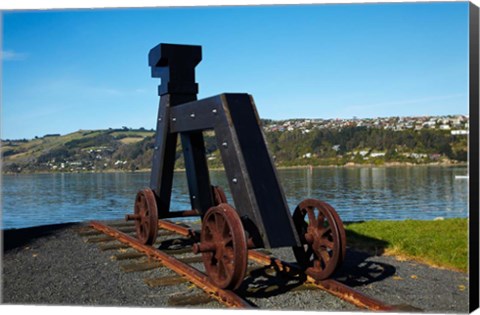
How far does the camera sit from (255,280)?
6410mm

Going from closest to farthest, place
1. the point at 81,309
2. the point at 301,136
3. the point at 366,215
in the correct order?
the point at 81,309 < the point at 366,215 < the point at 301,136

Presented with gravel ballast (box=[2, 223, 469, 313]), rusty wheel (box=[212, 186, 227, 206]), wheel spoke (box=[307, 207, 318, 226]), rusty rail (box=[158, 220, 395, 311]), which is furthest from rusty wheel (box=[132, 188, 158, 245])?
wheel spoke (box=[307, 207, 318, 226])

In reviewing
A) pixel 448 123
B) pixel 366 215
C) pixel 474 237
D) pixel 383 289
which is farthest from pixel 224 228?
pixel 366 215

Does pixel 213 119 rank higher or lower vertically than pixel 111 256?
higher

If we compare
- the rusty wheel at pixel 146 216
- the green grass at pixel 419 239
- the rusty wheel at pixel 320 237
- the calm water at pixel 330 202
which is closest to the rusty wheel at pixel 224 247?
the rusty wheel at pixel 320 237

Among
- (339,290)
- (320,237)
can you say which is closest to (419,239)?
(320,237)

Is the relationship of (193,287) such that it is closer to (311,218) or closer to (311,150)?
(311,218)

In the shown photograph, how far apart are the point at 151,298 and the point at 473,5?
14.8 ft

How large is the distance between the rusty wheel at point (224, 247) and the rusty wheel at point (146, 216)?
212 cm

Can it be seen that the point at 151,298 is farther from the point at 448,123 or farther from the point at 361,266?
the point at 448,123

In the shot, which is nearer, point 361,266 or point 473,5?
point 473,5

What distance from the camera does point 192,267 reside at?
652 cm

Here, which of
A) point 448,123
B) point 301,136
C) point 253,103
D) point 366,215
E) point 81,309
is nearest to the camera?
point 81,309

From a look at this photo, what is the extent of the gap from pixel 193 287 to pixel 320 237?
1.50m
